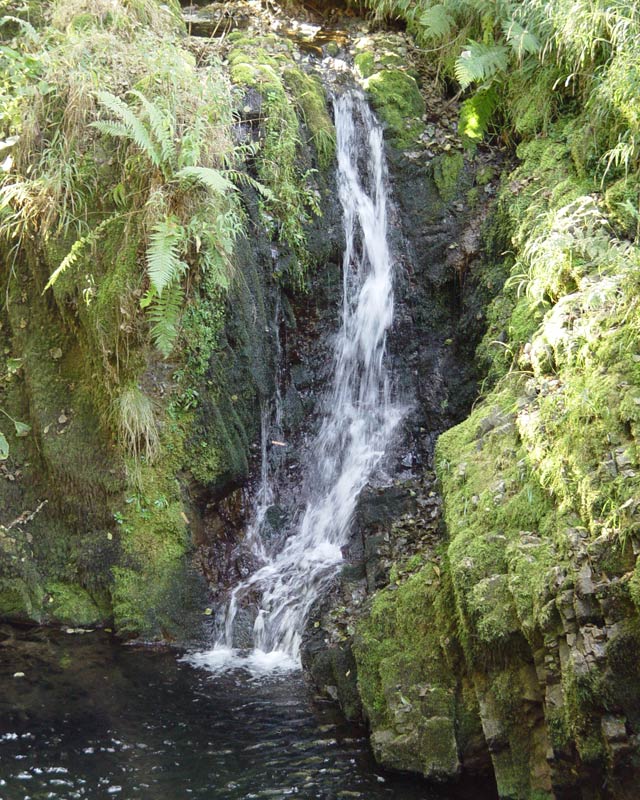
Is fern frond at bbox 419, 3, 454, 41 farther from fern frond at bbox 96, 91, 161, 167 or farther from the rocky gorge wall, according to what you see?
fern frond at bbox 96, 91, 161, 167

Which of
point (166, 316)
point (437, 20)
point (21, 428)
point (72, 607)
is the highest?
point (437, 20)

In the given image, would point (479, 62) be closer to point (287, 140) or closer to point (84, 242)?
point (287, 140)

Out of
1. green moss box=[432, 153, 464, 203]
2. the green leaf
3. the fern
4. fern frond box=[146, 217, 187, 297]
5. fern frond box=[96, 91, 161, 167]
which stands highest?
the fern

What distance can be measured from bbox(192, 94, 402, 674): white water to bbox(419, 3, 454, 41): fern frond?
109 centimetres

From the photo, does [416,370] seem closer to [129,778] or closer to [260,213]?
[260,213]

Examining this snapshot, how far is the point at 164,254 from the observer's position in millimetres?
5672

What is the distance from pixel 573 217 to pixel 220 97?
3228 millimetres

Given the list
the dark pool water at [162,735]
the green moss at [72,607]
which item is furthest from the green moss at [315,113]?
the dark pool water at [162,735]

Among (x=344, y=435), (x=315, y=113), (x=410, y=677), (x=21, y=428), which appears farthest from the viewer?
(x=315, y=113)

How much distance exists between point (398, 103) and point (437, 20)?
0.94 meters

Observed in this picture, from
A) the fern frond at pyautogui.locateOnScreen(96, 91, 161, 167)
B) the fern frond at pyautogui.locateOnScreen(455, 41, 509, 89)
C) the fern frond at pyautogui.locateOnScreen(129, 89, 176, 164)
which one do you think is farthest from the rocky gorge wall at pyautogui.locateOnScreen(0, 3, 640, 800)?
the fern frond at pyautogui.locateOnScreen(455, 41, 509, 89)

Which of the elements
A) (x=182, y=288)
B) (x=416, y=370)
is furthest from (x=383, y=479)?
(x=182, y=288)

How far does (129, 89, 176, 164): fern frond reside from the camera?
232 inches

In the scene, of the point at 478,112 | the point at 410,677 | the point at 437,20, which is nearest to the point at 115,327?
the point at 410,677
